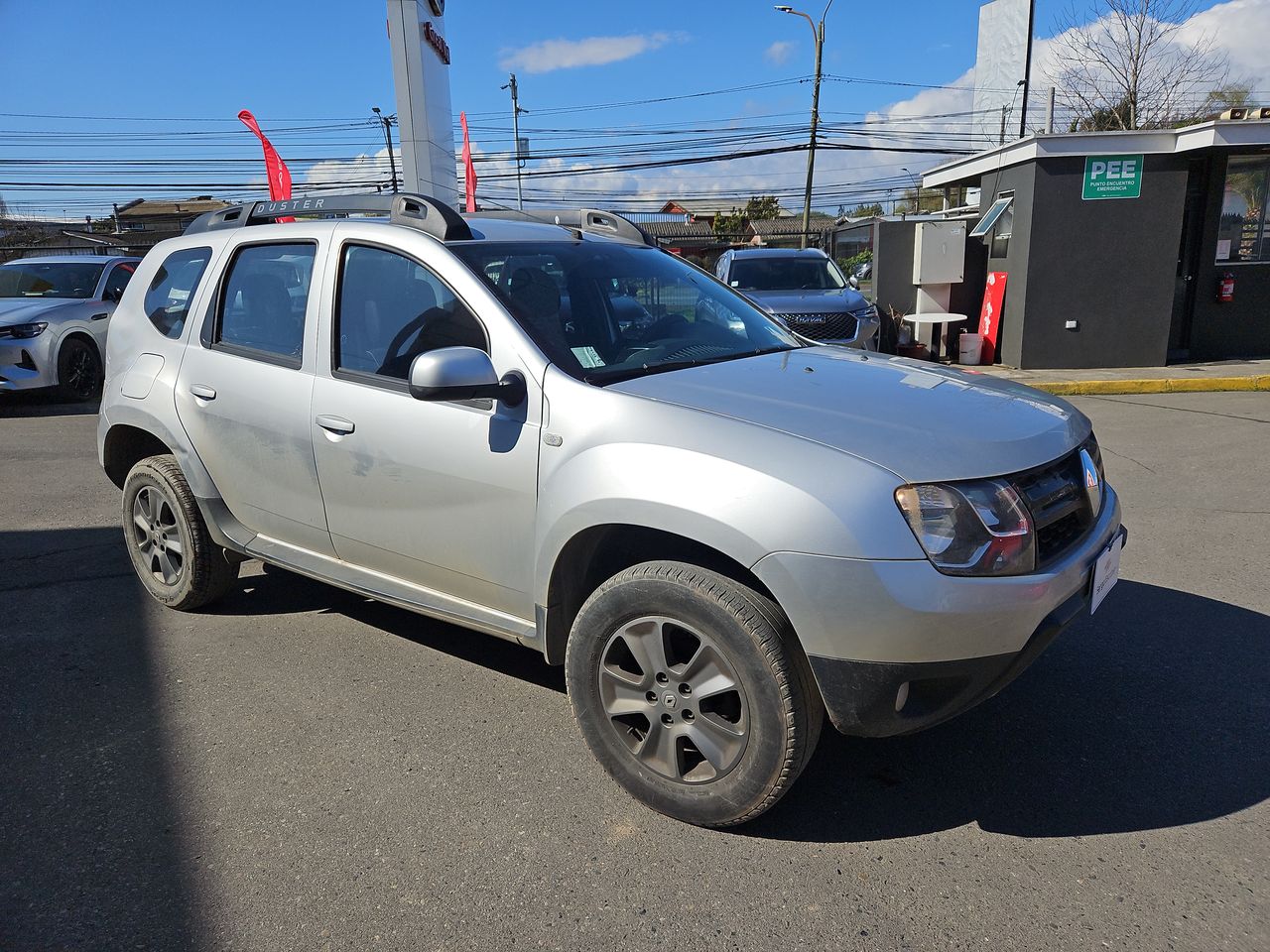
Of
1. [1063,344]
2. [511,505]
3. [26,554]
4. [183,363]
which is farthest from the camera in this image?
[1063,344]

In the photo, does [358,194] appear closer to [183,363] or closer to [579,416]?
[183,363]

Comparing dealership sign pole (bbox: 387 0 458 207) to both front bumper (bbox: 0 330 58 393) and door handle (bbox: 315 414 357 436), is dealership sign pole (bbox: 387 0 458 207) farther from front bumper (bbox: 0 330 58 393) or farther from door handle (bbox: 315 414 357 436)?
door handle (bbox: 315 414 357 436)

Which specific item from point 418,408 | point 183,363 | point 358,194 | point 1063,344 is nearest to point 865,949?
point 418,408

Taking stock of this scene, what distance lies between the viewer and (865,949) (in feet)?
7.22

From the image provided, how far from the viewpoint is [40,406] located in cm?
1127

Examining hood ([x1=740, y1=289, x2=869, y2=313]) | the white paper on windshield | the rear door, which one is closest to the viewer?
the white paper on windshield

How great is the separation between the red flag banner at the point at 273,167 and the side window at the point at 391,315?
8.25 metres

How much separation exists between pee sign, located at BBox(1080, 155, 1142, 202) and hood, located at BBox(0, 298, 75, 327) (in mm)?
13067

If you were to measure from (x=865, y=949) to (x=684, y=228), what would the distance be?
2885 inches

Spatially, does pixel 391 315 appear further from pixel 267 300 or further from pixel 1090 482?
pixel 1090 482

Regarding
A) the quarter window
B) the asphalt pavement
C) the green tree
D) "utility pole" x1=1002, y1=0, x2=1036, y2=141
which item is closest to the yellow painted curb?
the quarter window

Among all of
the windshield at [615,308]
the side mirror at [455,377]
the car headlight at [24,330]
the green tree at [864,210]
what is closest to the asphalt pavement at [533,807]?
the side mirror at [455,377]

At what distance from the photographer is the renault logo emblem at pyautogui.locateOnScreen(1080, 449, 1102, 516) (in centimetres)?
282

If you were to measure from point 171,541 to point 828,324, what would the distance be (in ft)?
26.2
